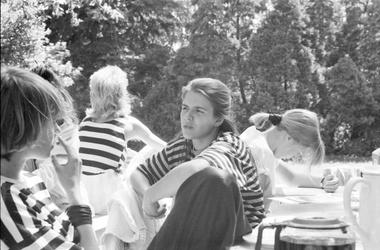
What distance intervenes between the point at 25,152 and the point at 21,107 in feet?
0.44

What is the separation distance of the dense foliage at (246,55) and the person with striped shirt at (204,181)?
11760 millimetres

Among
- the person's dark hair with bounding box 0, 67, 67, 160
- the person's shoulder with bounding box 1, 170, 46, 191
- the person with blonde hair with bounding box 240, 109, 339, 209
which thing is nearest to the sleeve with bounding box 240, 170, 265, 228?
the person with blonde hair with bounding box 240, 109, 339, 209

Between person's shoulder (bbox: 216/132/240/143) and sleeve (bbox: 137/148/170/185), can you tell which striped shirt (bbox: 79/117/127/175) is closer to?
sleeve (bbox: 137/148/170/185)

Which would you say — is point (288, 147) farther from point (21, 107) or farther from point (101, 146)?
point (21, 107)

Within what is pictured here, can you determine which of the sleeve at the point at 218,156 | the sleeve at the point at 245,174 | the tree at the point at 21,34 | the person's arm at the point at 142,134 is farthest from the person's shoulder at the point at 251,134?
the tree at the point at 21,34

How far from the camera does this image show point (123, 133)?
12.8 feet

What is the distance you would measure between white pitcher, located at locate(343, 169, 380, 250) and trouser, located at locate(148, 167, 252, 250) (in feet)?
0.98

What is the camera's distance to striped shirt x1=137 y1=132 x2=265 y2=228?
2058 millimetres

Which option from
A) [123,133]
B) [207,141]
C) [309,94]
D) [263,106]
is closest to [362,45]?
[309,94]

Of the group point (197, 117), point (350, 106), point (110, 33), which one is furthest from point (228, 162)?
point (350, 106)

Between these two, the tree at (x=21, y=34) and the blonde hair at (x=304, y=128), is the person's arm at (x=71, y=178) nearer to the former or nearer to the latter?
the blonde hair at (x=304, y=128)

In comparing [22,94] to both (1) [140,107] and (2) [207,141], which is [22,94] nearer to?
(2) [207,141]

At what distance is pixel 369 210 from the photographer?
1405 millimetres

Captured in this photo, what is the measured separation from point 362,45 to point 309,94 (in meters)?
2.51
